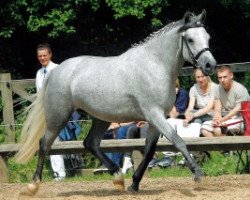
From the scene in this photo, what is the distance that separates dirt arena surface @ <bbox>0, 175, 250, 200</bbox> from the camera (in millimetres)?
9422

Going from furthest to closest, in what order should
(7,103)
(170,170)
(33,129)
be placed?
(7,103) < (170,170) < (33,129)

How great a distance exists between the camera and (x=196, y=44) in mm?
9352

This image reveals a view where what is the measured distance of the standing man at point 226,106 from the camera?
11719 mm

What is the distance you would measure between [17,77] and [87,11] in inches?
73.2

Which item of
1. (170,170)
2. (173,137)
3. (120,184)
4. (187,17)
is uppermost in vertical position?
(187,17)

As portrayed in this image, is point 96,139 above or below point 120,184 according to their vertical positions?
above

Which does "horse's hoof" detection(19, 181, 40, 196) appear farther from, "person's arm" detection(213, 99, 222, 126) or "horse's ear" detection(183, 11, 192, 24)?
"person's arm" detection(213, 99, 222, 126)

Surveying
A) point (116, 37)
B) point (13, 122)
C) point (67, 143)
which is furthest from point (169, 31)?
point (116, 37)

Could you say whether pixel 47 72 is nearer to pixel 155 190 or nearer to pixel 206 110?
pixel 206 110

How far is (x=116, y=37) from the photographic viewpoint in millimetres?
18891

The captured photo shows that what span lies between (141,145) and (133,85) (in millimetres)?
2334

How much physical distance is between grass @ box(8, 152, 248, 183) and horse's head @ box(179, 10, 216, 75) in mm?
2858

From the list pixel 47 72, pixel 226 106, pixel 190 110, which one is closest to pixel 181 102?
pixel 190 110

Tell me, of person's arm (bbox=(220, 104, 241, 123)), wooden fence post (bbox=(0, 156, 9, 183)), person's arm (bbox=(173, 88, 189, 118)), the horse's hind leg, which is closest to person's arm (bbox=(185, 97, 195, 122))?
person's arm (bbox=(173, 88, 189, 118))
